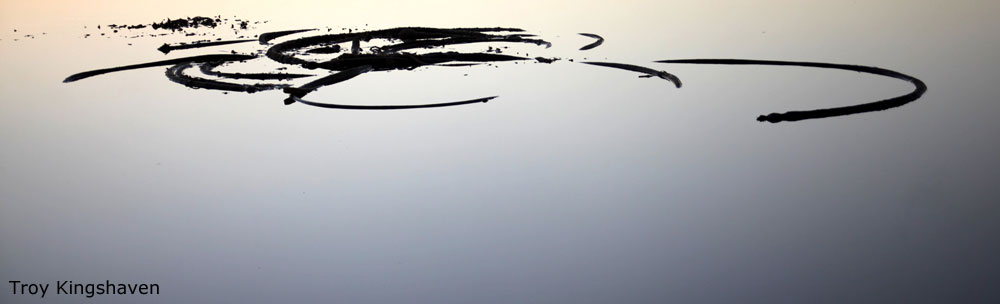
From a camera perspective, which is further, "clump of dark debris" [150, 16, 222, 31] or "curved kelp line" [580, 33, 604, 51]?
"clump of dark debris" [150, 16, 222, 31]

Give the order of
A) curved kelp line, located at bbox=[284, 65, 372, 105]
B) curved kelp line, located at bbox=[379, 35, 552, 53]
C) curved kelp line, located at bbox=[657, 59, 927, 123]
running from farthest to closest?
curved kelp line, located at bbox=[379, 35, 552, 53] < curved kelp line, located at bbox=[284, 65, 372, 105] < curved kelp line, located at bbox=[657, 59, 927, 123]

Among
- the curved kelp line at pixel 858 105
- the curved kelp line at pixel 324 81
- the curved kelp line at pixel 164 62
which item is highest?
the curved kelp line at pixel 164 62

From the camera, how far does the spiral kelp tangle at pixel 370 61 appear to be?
1.75 meters

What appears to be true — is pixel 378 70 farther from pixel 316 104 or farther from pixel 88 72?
pixel 88 72

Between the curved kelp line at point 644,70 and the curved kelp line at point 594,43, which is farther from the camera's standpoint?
the curved kelp line at point 594,43

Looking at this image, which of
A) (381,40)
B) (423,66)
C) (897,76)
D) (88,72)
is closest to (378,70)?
(423,66)

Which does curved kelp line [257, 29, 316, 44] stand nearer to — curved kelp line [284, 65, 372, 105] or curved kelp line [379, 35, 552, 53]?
curved kelp line [379, 35, 552, 53]

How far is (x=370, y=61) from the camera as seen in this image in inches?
80.3

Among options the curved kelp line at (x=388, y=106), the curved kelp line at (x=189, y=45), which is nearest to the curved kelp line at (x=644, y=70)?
the curved kelp line at (x=388, y=106)

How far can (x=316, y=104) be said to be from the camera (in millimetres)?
1745

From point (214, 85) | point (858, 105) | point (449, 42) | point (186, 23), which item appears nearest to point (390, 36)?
point (449, 42)

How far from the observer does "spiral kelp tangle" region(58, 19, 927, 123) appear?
1.75 meters

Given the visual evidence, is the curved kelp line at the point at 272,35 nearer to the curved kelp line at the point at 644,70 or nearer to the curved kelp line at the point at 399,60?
the curved kelp line at the point at 399,60

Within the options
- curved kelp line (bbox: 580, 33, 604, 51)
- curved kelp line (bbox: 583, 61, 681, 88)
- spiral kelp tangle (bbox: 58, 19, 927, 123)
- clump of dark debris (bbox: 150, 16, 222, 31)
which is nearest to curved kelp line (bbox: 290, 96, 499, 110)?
spiral kelp tangle (bbox: 58, 19, 927, 123)
